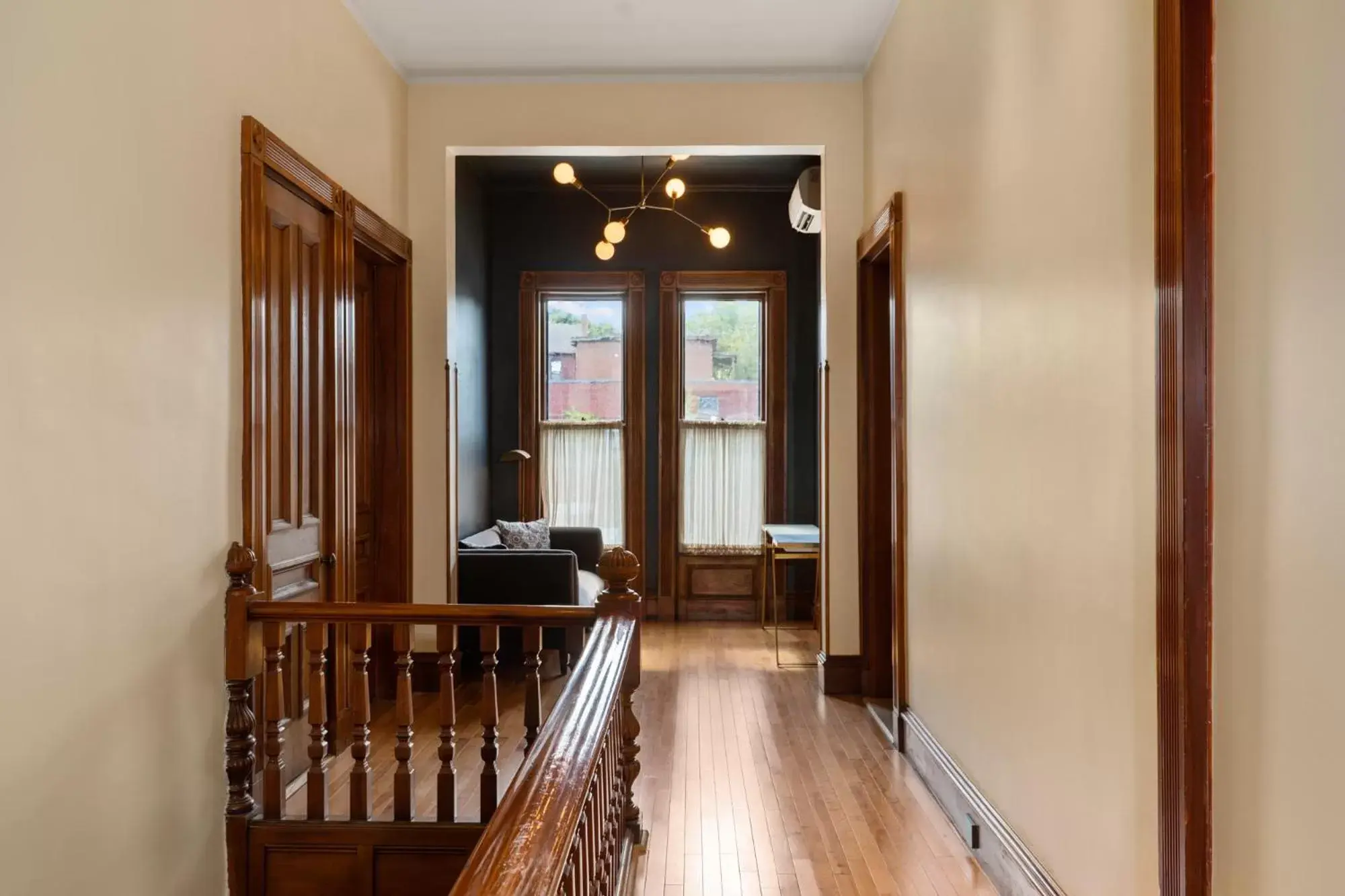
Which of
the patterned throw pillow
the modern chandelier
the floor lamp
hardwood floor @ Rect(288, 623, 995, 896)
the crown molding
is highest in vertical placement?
the crown molding

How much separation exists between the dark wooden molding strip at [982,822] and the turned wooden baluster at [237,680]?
7.72ft

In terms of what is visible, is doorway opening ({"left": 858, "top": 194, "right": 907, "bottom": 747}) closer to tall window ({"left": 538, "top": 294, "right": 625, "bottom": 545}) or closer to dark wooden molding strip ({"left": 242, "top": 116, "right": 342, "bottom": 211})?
dark wooden molding strip ({"left": 242, "top": 116, "right": 342, "bottom": 211})

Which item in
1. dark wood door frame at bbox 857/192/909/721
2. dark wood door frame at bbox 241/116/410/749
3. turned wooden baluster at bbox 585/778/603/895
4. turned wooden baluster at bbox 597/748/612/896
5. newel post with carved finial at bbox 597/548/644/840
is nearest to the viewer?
turned wooden baluster at bbox 585/778/603/895

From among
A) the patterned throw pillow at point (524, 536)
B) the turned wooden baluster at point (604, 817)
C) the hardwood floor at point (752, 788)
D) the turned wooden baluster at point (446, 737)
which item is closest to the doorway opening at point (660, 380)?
the patterned throw pillow at point (524, 536)

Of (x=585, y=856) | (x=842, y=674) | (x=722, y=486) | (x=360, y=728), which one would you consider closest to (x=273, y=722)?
(x=360, y=728)

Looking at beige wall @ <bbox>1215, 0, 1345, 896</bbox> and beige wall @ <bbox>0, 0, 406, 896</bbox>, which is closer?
beige wall @ <bbox>1215, 0, 1345, 896</bbox>

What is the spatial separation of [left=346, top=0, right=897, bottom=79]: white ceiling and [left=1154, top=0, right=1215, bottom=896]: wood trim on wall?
113 inches

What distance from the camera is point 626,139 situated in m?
5.09

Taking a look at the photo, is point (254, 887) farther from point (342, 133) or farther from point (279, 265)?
point (342, 133)

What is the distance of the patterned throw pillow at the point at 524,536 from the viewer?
6.37 metres

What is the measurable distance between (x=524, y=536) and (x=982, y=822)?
404 cm

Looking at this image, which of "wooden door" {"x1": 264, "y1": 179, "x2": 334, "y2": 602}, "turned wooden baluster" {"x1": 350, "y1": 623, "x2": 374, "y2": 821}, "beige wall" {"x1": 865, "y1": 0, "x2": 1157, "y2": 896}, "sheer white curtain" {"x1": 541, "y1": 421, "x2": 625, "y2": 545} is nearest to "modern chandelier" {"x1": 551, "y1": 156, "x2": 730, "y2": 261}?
"sheer white curtain" {"x1": 541, "y1": 421, "x2": 625, "y2": 545}

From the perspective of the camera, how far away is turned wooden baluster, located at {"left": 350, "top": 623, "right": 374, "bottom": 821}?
114 inches

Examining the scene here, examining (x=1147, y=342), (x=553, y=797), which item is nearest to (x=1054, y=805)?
(x=1147, y=342)
